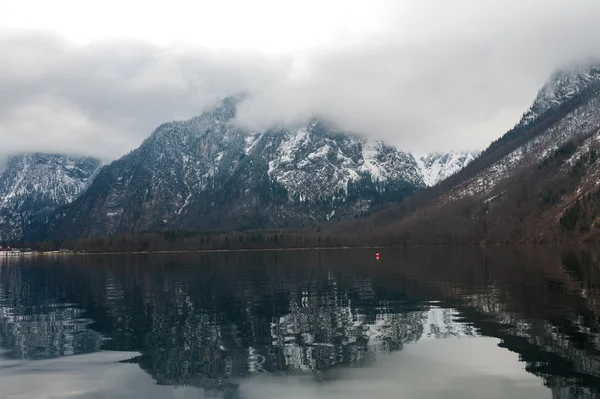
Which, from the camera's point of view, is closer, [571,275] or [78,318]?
[78,318]

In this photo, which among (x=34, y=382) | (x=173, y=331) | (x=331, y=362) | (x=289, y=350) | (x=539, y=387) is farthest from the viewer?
(x=173, y=331)

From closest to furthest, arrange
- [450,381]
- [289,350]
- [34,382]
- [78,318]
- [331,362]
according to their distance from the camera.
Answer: [450,381]
[34,382]
[331,362]
[289,350]
[78,318]

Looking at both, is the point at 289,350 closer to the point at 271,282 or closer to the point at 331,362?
the point at 331,362

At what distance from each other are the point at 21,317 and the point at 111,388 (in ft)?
133

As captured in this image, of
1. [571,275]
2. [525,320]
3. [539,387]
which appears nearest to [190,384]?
[539,387]

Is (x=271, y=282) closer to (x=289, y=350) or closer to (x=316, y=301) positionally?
(x=316, y=301)

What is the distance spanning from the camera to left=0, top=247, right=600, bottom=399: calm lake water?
3148cm

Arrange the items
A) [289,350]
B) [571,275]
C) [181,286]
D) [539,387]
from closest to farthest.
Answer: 1. [539,387]
2. [289,350]
3. [571,275]
4. [181,286]

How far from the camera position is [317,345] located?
4225 cm

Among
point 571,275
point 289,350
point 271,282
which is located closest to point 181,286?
point 271,282

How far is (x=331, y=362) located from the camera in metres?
36.8

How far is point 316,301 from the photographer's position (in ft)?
232

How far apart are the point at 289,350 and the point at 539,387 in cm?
1837

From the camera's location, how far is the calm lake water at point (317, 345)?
3148 centimetres
